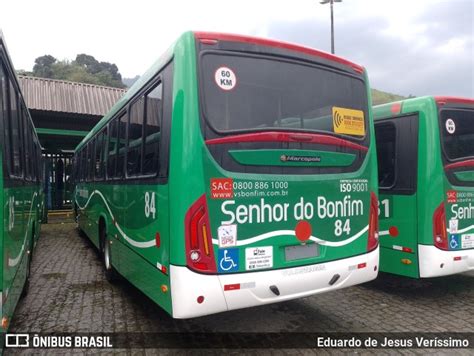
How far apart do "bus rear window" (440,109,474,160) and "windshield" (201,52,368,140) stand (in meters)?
1.69

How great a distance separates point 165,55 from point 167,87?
390 mm

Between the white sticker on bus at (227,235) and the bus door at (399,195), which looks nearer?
the white sticker on bus at (227,235)

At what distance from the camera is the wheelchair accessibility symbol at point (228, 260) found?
3432 millimetres

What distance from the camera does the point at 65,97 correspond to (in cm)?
1608

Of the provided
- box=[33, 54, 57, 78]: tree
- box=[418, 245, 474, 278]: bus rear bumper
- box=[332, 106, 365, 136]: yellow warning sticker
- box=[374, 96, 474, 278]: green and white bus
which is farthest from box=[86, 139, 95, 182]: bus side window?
box=[33, 54, 57, 78]: tree

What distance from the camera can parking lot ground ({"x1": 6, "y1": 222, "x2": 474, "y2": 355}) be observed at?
14.9ft

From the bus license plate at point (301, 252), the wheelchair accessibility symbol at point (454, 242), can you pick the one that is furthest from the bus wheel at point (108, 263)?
the wheelchair accessibility symbol at point (454, 242)

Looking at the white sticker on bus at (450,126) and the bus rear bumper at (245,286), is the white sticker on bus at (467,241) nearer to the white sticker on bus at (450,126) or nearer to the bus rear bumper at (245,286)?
the white sticker on bus at (450,126)

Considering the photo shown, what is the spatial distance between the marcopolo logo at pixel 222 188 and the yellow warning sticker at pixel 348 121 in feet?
4.86

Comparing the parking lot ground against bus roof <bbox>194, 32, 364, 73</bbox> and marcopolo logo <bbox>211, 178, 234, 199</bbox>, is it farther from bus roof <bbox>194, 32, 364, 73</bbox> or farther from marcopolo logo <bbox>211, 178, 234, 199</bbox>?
bus roof <bbox>194, 32, 364, 73</bbox>

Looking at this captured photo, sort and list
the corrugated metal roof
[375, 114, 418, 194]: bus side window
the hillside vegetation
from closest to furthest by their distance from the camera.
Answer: [375, 114, 418, 194]: bus side window
the corrugated metal roof
the hillside vegetation

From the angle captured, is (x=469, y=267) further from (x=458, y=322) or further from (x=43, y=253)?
(x=43, y=253)

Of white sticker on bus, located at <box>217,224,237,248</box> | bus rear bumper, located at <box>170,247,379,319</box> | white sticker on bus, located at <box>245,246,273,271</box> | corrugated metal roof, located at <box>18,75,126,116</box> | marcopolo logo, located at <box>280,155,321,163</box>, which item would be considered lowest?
bus rear bumper, located at <box>170,247,379,319</box>

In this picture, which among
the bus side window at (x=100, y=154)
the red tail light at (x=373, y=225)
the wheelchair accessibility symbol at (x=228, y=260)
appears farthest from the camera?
the bus side window at (x=100, y=154)
